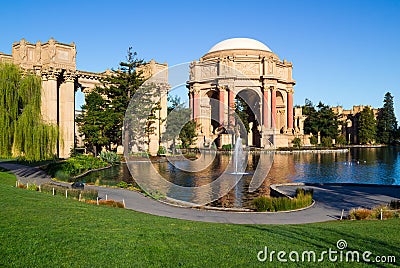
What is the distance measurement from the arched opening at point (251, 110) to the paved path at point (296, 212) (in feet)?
170

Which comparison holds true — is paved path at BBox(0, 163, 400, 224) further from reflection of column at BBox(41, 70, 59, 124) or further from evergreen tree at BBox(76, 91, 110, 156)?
evergreen tree at BBox(76, 91, 110, 156)

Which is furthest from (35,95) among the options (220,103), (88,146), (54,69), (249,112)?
(249,112)

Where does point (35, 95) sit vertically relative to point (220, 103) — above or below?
below

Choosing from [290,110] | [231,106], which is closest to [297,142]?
[231,106]

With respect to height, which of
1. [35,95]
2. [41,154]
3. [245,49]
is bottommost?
[41,154]

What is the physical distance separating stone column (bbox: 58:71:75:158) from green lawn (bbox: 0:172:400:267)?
23.0m

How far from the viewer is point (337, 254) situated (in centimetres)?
695

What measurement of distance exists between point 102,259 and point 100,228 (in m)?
1.95

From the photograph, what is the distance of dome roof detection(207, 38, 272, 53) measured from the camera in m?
74.8

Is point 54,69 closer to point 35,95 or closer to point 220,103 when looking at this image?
point 35,95

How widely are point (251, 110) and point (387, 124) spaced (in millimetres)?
43527

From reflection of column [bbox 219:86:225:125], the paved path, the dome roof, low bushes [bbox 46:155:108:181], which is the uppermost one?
the dome roof

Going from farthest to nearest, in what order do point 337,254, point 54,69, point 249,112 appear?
point 249,112 < point 54,69 < point 337,254

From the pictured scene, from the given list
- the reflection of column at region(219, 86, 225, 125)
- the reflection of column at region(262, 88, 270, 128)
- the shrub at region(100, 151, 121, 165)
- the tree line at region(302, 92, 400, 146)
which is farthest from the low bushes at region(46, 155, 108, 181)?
the tree line at region(302, 92, 400, 146)
